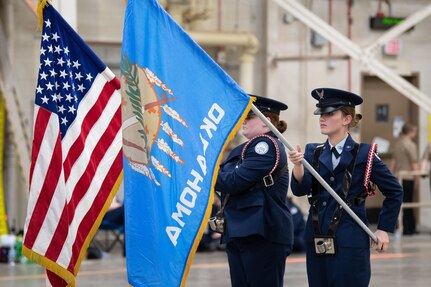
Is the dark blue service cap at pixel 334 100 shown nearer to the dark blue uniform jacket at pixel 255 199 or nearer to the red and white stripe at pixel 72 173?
the dark blue uniform jacket at pixel 255 199

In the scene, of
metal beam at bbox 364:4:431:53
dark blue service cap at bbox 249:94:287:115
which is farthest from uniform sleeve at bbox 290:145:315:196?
metal beam at bbox 364:4:431:53

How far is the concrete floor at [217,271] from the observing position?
Answer: 14367 mm

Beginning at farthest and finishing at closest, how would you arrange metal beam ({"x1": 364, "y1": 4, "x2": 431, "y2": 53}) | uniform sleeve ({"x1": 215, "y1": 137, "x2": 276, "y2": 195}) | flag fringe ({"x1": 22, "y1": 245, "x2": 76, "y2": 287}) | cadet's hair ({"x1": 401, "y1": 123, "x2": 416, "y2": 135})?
1. cadet's hair ({"x1": 401, "y1": 123, "x2": 416, "y2": 135})
2. metal beam ({"x1": 364, "y1": 4, "x2": 431, "y2": 53})
3. flag fringe ({"x1": 22, "y1": 245, "x2": 76, "y2": 287})
4. uniform sleeve ({"x1": 215, "y1": 137, "x2": 276, "y2": 195})

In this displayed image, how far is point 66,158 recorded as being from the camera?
29.6ft

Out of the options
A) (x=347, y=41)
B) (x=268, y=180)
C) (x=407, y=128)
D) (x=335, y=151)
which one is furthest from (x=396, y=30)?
(x=335, y=151)

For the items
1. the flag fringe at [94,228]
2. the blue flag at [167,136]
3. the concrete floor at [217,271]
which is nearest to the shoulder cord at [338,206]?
the blue flag at [167,136]

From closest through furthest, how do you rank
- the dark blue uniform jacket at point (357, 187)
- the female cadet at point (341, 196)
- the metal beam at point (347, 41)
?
1. the female cadet at point (341, 196)
2. the dark blue uniform jacket at point (357, 187)
3. the metal beam at point (347, 41)

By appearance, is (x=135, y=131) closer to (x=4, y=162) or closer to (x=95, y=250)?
(x=95, y=250)

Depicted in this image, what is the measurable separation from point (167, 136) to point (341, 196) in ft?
4.44

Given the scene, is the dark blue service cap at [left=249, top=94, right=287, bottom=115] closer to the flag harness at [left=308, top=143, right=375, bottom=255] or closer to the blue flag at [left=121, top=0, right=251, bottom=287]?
the flag harness at [left=308, top=143, right=375, bottom=255]

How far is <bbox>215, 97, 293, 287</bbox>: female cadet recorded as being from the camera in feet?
28.5

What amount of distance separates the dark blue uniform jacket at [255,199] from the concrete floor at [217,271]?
5.11 meters

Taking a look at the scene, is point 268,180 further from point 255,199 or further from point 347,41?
point 347,41

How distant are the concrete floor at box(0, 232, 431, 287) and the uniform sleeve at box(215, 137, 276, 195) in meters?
5.32
